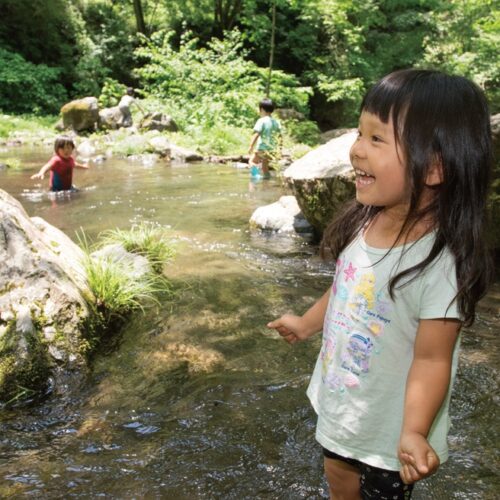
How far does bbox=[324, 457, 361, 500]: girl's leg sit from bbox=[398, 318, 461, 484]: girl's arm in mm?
332

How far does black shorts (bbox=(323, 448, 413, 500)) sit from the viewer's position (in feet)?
4.98

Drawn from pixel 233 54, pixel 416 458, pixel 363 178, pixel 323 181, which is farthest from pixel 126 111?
pixel 416 458

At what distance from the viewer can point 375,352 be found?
1506mm

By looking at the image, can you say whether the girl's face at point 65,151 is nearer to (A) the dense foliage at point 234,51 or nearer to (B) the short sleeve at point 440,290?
(A) the dense foliage at point 234,51

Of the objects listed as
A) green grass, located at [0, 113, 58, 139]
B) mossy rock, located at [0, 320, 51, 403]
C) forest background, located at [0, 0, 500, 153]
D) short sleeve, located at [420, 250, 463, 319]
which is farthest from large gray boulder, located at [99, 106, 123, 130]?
short sleeve, located at [420, 250, 463, 319]

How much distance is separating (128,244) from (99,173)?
6453mm

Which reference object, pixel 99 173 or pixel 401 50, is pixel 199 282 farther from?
pixel 401 50

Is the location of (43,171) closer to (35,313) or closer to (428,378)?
(35,313)

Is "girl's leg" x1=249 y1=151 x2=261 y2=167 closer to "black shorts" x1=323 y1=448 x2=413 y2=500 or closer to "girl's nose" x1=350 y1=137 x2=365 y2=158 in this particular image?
"girl's nose" x1=350 y1=137 x2=365 y2=158

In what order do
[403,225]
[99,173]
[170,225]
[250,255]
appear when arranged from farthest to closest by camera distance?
[99,173]
[170,225]
[250,255]
[403,225]

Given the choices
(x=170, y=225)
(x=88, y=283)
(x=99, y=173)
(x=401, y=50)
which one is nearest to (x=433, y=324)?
(x=88, y=283)

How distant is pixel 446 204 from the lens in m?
1.44

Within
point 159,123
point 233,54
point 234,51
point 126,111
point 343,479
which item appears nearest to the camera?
point 343,479

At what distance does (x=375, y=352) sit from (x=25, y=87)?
22196mm
